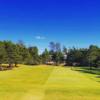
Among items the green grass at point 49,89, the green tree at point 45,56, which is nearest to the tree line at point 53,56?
the green tree at point 45,56

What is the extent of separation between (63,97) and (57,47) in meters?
173

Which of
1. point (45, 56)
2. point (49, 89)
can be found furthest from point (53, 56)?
point (49, 89)

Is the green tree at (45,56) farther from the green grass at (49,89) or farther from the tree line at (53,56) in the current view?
the green grass at (49,89)

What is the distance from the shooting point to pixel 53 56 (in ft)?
598

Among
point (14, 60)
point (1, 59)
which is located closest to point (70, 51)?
point (14, 60)

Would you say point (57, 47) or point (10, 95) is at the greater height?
point (57, 47)

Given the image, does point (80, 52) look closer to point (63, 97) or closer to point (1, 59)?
point (1, 59)

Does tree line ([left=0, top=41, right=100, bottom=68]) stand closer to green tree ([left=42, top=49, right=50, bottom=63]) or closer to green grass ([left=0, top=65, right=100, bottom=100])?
green tree ([left=42, top=49, right=50, bottom=63])

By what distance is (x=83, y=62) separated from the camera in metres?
157

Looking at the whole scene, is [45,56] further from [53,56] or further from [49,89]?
[49,89]

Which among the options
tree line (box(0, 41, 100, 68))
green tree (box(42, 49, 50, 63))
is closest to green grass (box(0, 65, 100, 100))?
tree line (box(0, 41, 100, 68))

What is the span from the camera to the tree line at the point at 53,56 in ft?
376

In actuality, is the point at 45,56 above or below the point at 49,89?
above

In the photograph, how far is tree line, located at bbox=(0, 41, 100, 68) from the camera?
114m
